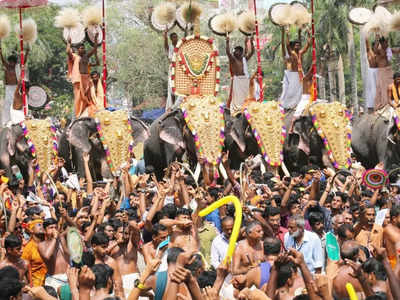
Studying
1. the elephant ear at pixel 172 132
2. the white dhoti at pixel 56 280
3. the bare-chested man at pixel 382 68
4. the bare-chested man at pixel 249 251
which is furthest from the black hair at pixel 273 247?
the bare-chested man at pixel 382 68

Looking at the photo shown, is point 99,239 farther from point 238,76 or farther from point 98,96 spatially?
point 238,76

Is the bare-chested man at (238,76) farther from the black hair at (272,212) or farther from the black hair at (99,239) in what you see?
the black hair at (99,239)

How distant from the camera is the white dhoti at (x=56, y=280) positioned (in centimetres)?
814

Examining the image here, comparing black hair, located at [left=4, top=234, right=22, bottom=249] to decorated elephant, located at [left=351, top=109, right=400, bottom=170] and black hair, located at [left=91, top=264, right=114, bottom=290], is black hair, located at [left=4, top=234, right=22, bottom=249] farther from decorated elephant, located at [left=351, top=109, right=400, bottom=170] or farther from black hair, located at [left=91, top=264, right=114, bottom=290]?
decorated elephant, located at [left=351, top=109, right=400, bottom=170]

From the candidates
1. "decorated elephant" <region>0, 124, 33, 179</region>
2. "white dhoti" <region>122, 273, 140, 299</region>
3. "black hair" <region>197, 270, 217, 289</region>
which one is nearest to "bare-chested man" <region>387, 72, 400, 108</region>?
"decorated elephant" <region>0, 124, 33, 179</region>

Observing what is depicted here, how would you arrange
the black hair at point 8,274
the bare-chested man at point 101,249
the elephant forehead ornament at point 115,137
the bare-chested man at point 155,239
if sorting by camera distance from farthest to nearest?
the elephant forehead ornament at point 115,137, the bare-chested man at point 155,239, the bare-chested man at point 101,249, the black hair at point 8,274

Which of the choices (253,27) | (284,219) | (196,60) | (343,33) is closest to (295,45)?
(253,27)

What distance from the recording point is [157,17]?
17.8m

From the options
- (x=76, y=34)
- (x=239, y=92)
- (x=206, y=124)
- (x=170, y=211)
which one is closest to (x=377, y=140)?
(x=239, y=92)

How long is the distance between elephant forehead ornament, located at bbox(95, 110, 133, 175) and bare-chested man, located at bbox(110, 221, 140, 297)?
817 cm

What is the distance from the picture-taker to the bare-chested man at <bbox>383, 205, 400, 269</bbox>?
795 centimetres

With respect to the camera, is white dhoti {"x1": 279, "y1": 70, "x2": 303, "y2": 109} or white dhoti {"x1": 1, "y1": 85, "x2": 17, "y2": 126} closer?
white dhoti {"x1": 1, "y1": 85, "x2": 17, "y2": 126}

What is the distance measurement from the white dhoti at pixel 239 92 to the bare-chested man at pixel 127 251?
9706mm

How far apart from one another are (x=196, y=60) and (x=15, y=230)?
27.5 feet
